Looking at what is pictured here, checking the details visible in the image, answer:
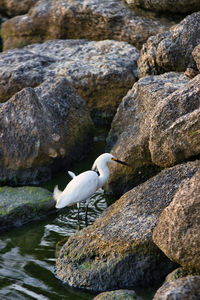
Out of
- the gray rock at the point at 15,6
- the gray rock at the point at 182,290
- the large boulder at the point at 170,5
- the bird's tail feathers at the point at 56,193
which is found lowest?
the bird's tail feathers at the point at 56,193

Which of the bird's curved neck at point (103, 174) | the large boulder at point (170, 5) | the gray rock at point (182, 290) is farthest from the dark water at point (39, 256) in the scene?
→ the large boulder at point (170, 5)

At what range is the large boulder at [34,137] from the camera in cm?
938

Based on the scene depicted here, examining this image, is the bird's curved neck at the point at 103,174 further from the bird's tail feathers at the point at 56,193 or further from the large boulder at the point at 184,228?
the large boulder at the point at 184,228

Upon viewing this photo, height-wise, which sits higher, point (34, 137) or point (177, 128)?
point (177, 128)

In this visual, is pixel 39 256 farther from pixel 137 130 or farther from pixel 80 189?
pixel 137 130

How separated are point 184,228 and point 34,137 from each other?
455cm

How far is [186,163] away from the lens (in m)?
7.05

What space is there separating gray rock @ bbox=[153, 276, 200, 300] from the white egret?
3232 millimetres

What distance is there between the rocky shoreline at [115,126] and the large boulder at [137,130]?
Answer: 2 centimetres

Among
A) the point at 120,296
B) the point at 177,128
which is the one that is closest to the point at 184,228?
the point at 120,296

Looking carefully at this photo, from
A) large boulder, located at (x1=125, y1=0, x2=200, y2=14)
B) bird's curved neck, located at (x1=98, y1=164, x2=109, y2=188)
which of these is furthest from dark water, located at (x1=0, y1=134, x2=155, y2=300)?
large boulder, located at (x1=125, y1=0, x2=200, y2=14)

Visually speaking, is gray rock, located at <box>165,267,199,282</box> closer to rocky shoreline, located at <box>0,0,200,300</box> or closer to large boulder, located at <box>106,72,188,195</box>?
rocky shoreline, located at <box>0,0,200,300</box>

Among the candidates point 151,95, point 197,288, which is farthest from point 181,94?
point 197,288

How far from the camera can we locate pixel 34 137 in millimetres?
9367
